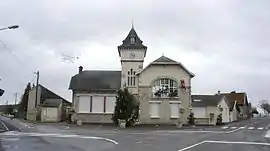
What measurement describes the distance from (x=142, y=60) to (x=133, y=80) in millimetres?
3219

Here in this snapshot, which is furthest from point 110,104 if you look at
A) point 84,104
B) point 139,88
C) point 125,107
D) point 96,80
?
point 125,107

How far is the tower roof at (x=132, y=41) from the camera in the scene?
200 feet

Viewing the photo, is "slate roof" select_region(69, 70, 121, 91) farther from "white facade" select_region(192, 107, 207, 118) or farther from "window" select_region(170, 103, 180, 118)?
"white facade" select_region(192, 107, 207, 118)

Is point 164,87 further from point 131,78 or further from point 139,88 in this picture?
point 131,78

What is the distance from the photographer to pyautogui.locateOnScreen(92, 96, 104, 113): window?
59.8 meters

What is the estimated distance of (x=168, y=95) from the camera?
5738 cm

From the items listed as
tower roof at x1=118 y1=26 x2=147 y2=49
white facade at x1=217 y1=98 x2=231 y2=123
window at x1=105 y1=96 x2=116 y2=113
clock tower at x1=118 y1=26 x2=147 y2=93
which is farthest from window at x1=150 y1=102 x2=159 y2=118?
white facade at x1=217 y1=98 x2=231 y2=123

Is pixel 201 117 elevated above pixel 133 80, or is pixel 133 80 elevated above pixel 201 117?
pixel 133 80

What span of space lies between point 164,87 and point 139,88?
3.48 metres

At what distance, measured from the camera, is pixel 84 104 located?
59938mm

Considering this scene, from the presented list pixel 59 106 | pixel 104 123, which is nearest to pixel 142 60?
pixel 104 123

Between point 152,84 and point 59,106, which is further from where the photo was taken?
point 59,106

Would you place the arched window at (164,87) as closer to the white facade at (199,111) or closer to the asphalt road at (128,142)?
the white facade at (199,111)

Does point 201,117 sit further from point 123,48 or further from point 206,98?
point 123,48
